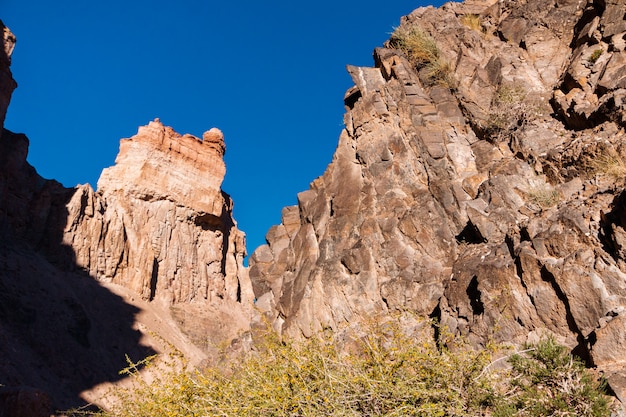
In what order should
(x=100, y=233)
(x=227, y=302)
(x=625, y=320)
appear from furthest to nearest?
1. (x=227, y=302)
2. (x=100, y=233)
3. (x=625, y=320)

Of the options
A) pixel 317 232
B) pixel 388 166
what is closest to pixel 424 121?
pixel 388 166

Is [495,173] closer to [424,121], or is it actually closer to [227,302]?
[424,121]

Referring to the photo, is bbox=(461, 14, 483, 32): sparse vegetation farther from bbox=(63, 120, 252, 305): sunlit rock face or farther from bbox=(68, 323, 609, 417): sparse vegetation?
bbox=(63, 120, 252, 305): sunlit rock face

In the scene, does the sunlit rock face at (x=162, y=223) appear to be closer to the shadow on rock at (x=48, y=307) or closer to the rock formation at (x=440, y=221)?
the rock formation at (x=440, y=221)

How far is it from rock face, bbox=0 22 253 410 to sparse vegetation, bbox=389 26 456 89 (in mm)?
17100

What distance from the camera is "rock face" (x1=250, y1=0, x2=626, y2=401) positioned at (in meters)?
12.2

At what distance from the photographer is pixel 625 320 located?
973 centimetres

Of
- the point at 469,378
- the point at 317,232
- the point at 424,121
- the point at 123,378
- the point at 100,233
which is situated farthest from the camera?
the point at 100,233

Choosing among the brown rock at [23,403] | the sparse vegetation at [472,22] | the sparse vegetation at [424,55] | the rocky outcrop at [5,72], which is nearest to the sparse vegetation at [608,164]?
the sparse vegetation at [424,55]

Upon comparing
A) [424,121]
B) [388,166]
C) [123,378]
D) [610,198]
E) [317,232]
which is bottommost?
[123,378]

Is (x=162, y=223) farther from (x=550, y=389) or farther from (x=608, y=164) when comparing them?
(x=550, y=389)

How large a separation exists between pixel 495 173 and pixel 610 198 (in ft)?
18.8

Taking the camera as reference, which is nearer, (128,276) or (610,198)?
(610,198)

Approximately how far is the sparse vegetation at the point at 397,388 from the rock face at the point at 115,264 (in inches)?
770
